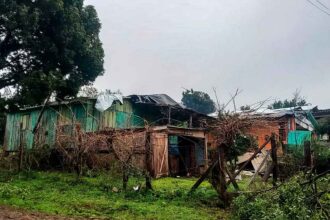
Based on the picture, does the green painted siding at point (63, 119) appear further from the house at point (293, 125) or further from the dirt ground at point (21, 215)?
the dirt ground at point (21, 215)

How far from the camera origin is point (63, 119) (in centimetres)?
2144

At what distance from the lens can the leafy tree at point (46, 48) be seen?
59.0ft

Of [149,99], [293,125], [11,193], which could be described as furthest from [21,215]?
[293,125]

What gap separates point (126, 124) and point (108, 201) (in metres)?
9.44

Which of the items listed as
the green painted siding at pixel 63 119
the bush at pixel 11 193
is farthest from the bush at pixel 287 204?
the green painted siding at pixel 63 119

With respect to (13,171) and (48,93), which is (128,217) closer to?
(13,171)

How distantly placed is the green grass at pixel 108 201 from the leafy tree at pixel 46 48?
6491mm

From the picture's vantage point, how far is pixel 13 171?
53.9ft

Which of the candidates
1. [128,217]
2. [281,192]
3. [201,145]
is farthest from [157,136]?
[281,192]

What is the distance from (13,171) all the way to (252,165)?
14.2 metres

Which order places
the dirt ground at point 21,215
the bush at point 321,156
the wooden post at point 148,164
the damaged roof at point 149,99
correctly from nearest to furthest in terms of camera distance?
the dirt ground at point 21,215 → the wooden post at point 148,164 → the bush at point 321,156 → the damaged roof at point 149,99

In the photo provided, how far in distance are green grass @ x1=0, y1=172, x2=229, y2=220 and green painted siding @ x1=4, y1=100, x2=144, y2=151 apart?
7178 millimetres

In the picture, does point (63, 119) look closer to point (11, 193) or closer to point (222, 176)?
point (11, 193)

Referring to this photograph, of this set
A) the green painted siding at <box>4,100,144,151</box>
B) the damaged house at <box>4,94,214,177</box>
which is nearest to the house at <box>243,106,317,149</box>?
the damaged house at <box>4,94,214,177</box>
